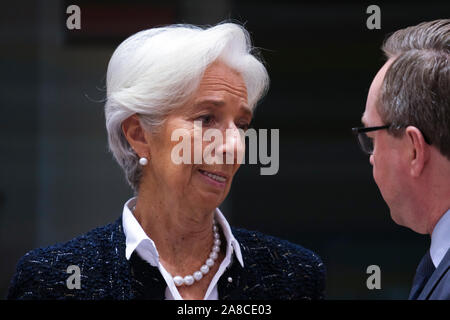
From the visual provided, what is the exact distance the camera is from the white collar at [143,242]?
7.27 ft

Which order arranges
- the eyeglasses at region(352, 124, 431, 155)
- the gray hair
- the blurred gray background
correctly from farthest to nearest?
the blurred gray background
the eyeglasses at region(352, 124, 431, 155)
the gray hair

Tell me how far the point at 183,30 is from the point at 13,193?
1323 millimetres

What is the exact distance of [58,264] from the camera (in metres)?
2.21

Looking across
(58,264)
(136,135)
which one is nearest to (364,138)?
(136,135)

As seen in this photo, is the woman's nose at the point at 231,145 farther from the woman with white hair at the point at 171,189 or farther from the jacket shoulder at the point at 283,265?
the jacket shoulder at the point at 283,265

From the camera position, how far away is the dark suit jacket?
1.76 m

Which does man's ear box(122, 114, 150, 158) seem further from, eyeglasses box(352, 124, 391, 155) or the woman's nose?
eyeglasses box(352, 124, 391, 155)

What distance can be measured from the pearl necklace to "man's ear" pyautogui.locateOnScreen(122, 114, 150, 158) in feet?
1.23

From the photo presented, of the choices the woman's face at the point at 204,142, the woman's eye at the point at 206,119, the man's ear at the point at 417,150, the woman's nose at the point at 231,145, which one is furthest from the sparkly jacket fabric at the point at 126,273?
the man's ear at the point at 417,150

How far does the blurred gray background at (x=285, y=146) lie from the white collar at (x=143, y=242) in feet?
1.73

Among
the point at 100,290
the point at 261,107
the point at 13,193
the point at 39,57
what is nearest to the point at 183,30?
the point at 261,107

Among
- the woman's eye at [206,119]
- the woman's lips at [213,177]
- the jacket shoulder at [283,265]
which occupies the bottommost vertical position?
the jacket shoulder at [283,265]

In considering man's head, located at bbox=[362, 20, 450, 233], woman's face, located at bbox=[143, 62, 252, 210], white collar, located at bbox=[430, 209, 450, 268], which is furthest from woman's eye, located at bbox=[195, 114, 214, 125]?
white collar, located at bbox=[430, 209, 450, 268]

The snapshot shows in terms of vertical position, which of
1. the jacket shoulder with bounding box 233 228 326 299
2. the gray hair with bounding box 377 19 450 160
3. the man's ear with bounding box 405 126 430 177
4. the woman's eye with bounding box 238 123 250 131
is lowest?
the jacket shoulder with bounding box 233 228 326 299
